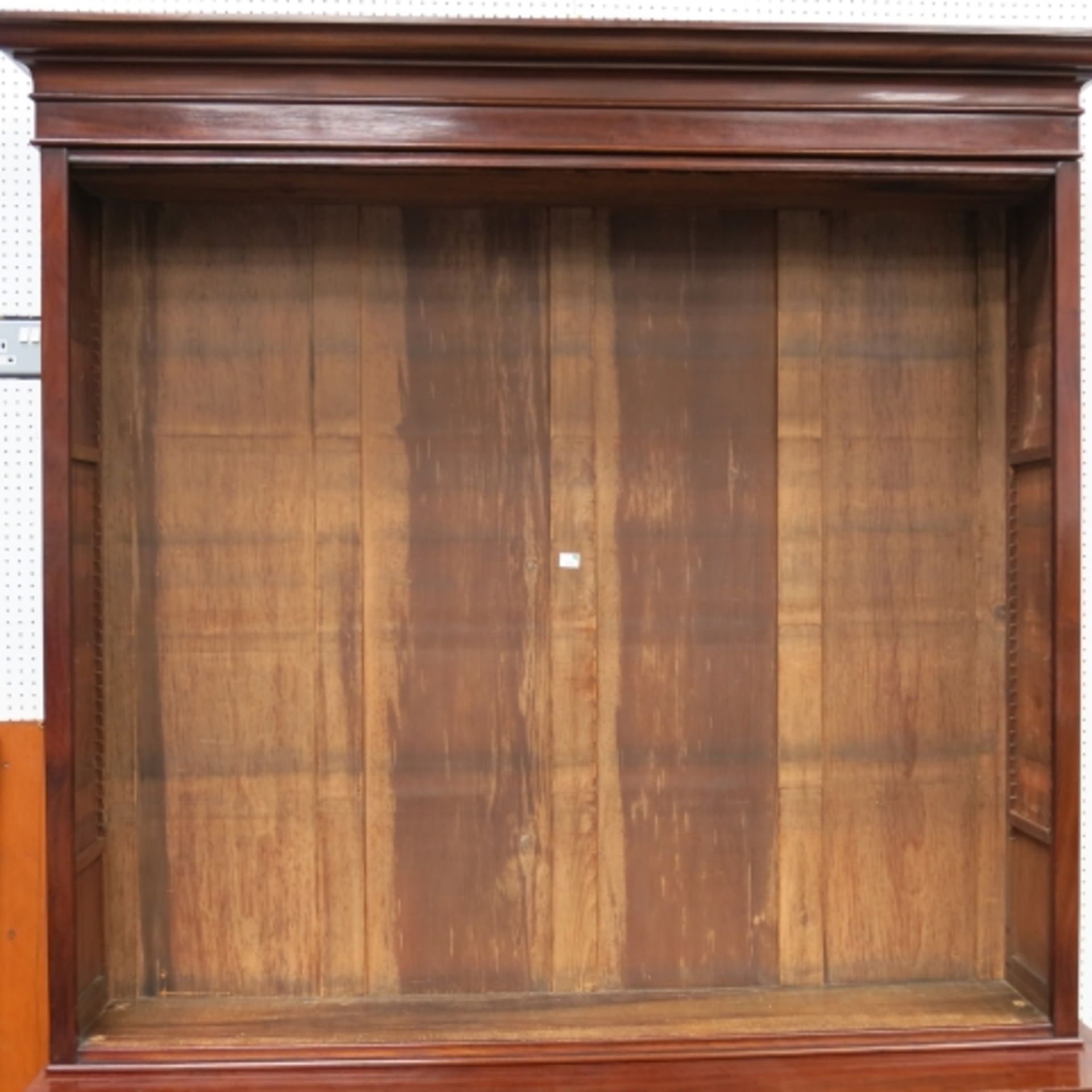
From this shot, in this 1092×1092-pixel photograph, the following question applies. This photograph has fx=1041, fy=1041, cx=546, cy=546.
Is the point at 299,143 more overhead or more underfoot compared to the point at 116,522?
more overhead

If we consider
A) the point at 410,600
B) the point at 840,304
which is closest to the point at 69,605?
the point at 410,600

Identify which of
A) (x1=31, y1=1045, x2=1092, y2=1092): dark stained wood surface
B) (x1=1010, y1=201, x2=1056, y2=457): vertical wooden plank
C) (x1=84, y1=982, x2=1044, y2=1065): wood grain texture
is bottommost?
(x1=31, y1=1045, x2=1092, y2=1092): dark stained wood surface

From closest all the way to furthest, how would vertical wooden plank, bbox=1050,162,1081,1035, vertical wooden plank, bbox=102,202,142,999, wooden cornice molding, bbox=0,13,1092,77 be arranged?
wooden cornice molding, bbox=0,13,1092,77 < vertical wooden plank, bbox=1050,162,1081,1035 < vertical wooden plank, bbox=102,202,142,999

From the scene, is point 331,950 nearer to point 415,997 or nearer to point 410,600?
point 415,997

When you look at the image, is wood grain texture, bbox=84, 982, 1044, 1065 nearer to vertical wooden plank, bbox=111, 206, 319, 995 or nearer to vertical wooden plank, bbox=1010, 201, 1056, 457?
vertical wooden plank, bbox=111, 206, 319, 995

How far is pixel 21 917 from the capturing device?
1.60 metres

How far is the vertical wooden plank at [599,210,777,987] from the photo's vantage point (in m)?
1.62

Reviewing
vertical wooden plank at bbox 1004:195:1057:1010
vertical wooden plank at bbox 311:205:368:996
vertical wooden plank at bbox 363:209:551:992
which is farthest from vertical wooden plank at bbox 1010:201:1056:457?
vertical wooden plank at bbox 311:205:368:996

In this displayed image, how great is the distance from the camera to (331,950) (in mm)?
1607

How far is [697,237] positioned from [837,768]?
86cm

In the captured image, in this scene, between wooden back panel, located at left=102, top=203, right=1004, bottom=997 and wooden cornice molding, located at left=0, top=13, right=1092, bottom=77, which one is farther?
wooden back panel, located at left=102, top=203, right=1004, bottom=997

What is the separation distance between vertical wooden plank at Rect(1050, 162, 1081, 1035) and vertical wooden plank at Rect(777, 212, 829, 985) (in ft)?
1.10

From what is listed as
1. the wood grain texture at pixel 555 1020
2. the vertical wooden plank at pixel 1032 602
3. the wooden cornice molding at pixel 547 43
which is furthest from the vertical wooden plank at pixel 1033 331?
the wood grain texture at pixel 555 1020

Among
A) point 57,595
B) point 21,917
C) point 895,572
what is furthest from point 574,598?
point 21,917
